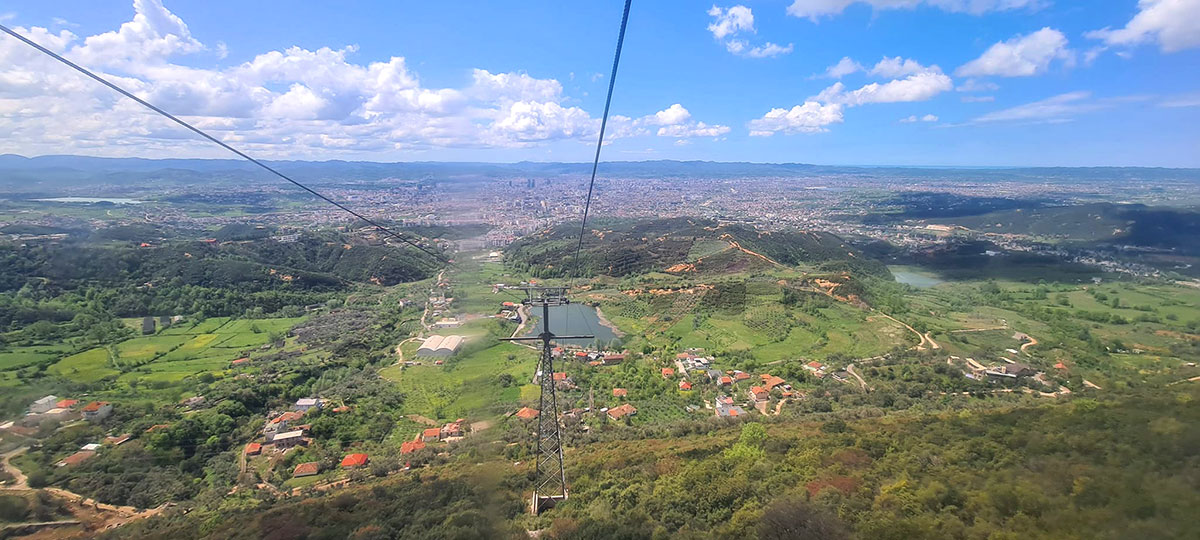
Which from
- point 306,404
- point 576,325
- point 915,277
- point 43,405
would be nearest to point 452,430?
point 306,404

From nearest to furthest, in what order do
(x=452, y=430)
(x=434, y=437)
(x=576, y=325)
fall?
(x=434, y=437)
(x=452, y=430)
(x=576, y=325)

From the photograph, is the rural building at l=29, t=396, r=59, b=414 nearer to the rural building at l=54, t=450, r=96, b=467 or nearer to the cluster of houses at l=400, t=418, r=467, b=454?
the rural building at l=54, t=450, r=96, b=467

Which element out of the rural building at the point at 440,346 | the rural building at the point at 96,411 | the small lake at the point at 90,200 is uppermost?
the small lake at the point at 90,200

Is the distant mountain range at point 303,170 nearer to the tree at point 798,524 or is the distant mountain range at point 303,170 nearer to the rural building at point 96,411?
the rural building at point 96,411

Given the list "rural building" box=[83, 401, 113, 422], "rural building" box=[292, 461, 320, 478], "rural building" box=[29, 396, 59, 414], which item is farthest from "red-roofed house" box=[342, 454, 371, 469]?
"rural building" box=[29, 396, 59, 414]

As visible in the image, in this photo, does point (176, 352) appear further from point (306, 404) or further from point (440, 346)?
point (440, 346)

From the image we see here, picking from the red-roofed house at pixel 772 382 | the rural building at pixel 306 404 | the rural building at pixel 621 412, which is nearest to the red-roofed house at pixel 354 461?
the rural building at pixel 306 404
